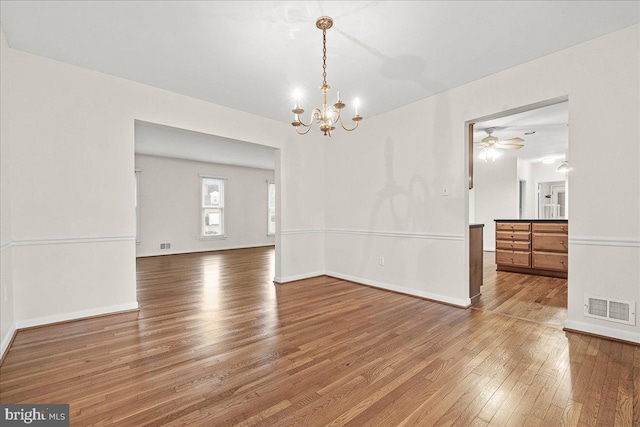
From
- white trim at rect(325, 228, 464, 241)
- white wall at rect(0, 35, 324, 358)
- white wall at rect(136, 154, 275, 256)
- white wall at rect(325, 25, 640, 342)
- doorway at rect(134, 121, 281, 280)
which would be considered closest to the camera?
white wall at rect(325, 25, 640, 342)

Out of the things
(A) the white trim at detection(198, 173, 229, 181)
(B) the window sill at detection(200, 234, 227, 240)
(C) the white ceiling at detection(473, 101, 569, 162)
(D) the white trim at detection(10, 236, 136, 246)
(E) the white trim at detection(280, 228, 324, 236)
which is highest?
(C) the white ceiling at detection(473, 101, 569, 162)

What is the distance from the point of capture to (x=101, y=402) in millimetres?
1655

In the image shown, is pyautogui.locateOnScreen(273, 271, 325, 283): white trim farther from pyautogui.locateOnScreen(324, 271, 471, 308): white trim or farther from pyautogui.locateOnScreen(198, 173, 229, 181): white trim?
pyautogui.locateOnScreen(198, 173, 229, 181): white trim

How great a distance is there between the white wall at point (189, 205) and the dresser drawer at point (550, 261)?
7.51 meters

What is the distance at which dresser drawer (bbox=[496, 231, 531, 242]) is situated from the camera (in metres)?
4.99

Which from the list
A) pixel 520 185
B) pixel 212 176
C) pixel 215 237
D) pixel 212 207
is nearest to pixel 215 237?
pixel 215 237

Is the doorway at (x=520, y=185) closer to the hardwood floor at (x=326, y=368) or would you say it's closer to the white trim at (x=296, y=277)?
the hardwood floor at (x=326, y=368)

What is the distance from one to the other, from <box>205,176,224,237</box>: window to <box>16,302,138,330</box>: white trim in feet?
17.6

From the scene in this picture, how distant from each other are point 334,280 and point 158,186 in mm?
5701

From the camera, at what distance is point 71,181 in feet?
9.59

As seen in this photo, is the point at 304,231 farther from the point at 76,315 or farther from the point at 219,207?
the point at 219,207

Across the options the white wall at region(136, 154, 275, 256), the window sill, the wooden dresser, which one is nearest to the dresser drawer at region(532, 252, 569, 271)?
the wooden dresser

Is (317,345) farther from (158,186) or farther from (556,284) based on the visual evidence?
(158,186)

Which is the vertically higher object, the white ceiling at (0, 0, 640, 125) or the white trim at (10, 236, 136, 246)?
the white ceiling at (0, 0, 640, 125)
